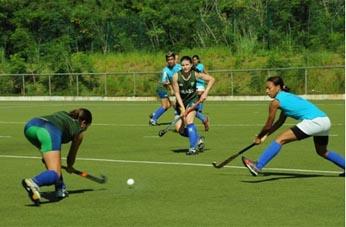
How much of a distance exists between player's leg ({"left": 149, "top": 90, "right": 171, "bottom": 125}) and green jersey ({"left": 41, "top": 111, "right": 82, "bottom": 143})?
14403 mm

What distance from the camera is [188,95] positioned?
1670 centimetres

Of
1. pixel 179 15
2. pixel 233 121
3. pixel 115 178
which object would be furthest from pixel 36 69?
pixel 115 178

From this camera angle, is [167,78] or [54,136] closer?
[54,136]

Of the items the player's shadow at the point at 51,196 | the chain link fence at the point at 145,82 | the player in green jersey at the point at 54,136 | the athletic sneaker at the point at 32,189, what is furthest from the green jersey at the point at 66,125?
the chain link fence at the point at 145,82

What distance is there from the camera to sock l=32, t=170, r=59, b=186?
1001 cm

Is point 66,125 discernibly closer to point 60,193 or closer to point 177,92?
point 60,193

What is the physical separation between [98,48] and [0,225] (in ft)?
157

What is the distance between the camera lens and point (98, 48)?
56.2m

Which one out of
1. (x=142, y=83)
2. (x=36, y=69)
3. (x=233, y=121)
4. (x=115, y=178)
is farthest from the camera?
(x=36, y=69)

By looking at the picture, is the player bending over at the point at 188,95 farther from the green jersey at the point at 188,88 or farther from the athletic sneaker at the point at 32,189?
the athletic sneaker at the point at 32,189

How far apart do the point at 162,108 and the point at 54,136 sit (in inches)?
592

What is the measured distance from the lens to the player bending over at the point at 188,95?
16094 mm

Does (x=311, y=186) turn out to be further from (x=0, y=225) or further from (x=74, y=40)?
(x=74, y=40)

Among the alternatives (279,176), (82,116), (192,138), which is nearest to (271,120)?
(279,176)
